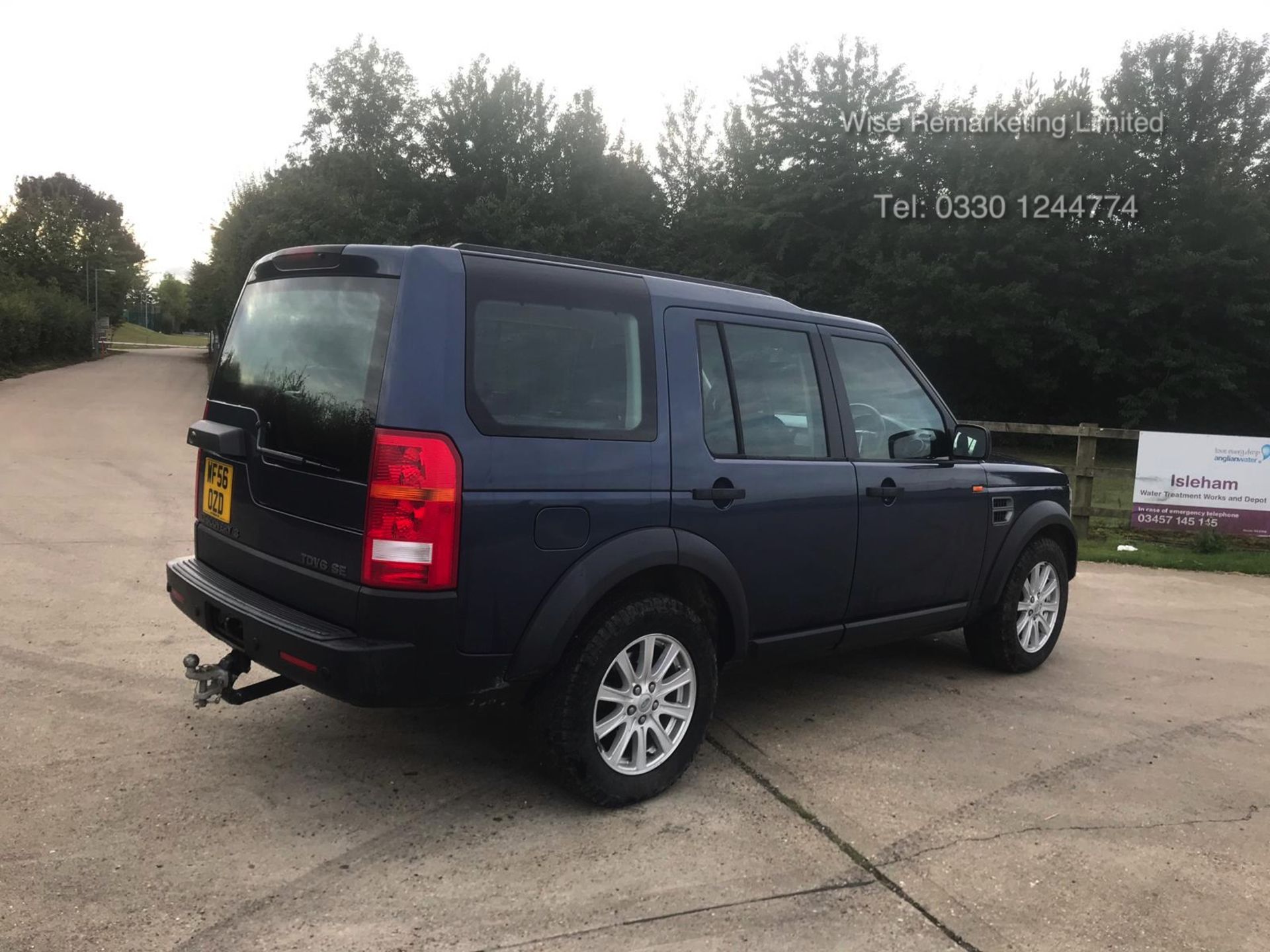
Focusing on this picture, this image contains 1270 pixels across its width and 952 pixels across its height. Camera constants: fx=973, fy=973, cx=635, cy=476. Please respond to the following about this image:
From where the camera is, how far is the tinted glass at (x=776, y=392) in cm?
396

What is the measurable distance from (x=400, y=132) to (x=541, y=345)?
34.0 meters

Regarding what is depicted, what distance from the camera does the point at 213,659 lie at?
16.4ft

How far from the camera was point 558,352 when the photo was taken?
3361 mm

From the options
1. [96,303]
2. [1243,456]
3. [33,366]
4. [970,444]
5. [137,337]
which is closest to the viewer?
[970,444]

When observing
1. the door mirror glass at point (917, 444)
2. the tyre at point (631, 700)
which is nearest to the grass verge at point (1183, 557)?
the door mirror glass at point (917, 444)

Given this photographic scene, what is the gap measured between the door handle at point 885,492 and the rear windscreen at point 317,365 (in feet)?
7.45

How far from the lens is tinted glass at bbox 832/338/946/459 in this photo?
4.47 metres

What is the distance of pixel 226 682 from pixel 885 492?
2.83m

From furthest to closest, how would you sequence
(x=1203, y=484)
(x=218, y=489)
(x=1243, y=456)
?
(x=1203, y=484) → (x=1243, y=456) → (x=218, y=489)

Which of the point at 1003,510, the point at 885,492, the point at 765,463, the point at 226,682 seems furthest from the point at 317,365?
the point at 1003,510

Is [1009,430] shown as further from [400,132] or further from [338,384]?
[400,132]

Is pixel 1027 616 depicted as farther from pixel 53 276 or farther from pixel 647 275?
pixel 53 276

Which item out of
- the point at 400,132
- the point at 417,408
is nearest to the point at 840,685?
the point at 417,408

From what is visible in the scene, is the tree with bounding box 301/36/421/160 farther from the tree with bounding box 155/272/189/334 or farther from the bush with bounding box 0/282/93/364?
the tree with bounding box 155/272/189/334
